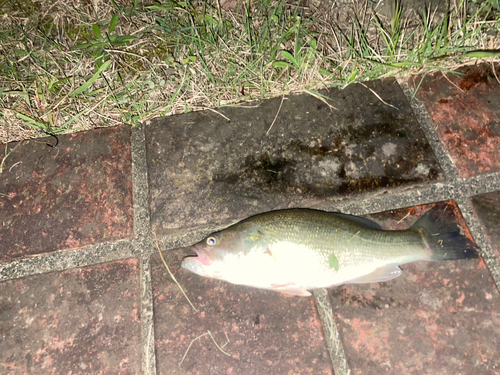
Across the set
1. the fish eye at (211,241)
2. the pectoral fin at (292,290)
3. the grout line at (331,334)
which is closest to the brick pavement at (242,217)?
the grout line at (331,334)

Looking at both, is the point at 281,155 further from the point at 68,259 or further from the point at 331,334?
the point at 68,259

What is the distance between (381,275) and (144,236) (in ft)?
5.32

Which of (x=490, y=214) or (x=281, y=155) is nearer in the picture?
(x=490, y=214)

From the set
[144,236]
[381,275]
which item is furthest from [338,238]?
[144,236]

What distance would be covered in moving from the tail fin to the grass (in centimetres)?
124

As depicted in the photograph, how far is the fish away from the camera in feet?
5.98

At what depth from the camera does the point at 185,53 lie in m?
2.55

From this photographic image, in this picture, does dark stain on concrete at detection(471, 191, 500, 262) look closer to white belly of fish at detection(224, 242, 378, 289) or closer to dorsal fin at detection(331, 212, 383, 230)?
dorsal fin at detection(331, 212, 383, 230)

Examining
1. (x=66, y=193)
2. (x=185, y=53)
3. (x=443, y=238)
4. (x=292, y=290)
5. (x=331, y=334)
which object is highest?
(x=185, y=53)

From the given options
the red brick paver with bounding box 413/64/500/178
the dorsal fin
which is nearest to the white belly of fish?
the dorsal fin

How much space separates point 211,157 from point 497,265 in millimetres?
2079

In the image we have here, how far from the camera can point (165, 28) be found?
251 cm

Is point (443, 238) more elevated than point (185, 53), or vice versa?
point (185, 53)

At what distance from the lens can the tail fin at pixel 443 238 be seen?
1896 millimetres
